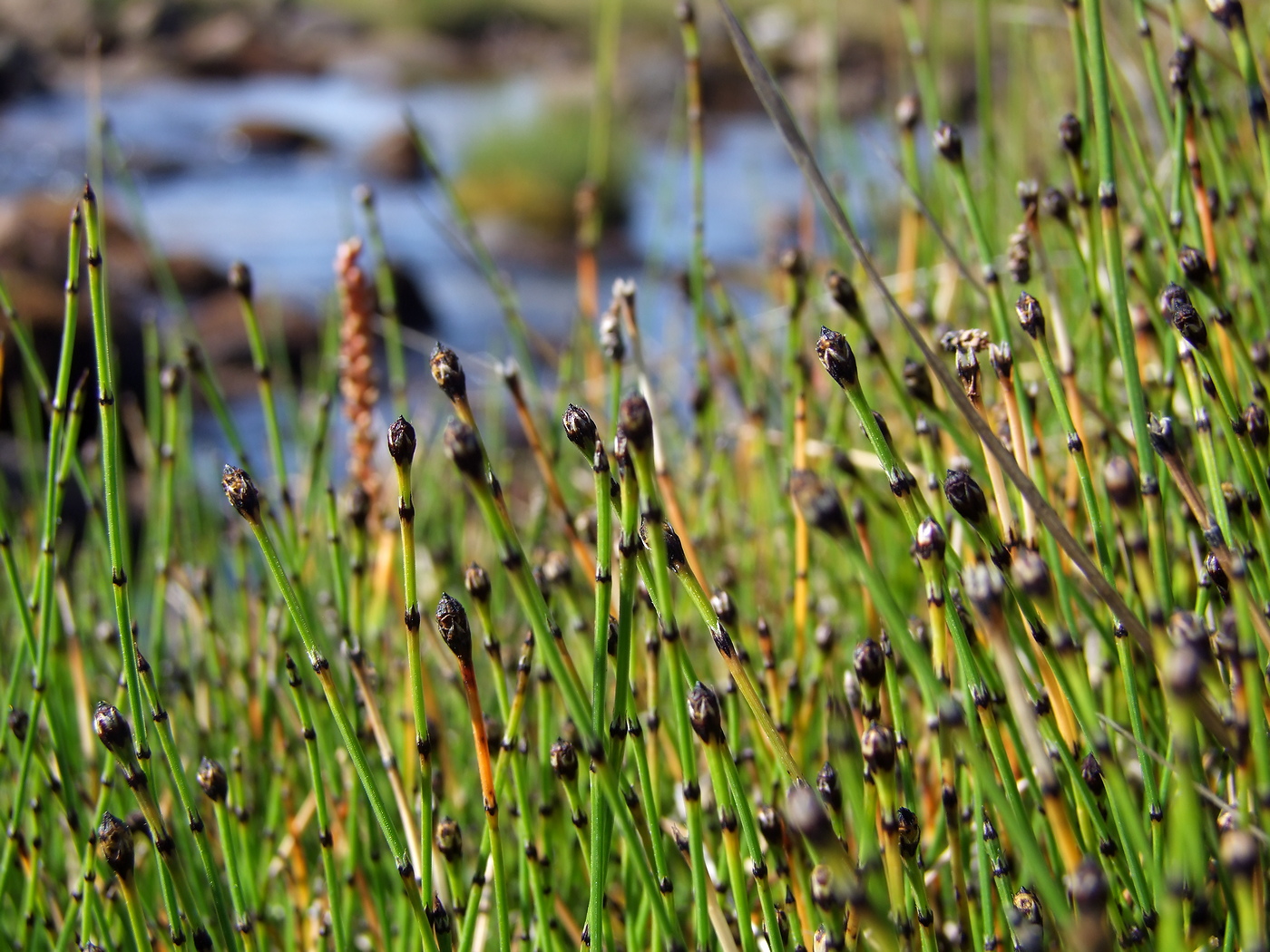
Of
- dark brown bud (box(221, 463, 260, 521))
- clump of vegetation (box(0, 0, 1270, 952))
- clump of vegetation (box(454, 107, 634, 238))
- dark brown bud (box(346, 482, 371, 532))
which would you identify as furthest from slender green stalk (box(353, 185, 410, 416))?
clump of vegetation (box(454, 107, 634, 238))

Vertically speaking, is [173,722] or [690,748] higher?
[690,748]

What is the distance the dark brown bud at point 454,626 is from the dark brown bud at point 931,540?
0.21 m

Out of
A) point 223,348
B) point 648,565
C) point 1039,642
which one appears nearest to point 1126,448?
point 1039,642

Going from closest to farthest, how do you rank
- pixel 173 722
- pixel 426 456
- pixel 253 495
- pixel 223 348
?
pixel 253 495 → pixel 173 722 → pixel 426 456 → pixel 223 348

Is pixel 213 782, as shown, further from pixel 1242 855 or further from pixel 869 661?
pixel 1242 855

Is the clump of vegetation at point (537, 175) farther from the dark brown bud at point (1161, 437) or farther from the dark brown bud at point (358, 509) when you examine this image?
the dark brown bud at point (1161, 437)

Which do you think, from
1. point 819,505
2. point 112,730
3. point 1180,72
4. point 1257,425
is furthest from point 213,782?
point 1180,72

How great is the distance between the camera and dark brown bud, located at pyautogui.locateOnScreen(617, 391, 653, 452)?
0.44 metres

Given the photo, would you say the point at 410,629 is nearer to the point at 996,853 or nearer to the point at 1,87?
the point at 996,853

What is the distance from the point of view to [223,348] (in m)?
4.70

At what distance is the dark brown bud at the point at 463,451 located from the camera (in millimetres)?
422

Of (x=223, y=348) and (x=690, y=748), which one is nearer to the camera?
(x=690, y=748)

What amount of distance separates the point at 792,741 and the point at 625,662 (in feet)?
1.16

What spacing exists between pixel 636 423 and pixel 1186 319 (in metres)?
0.29
